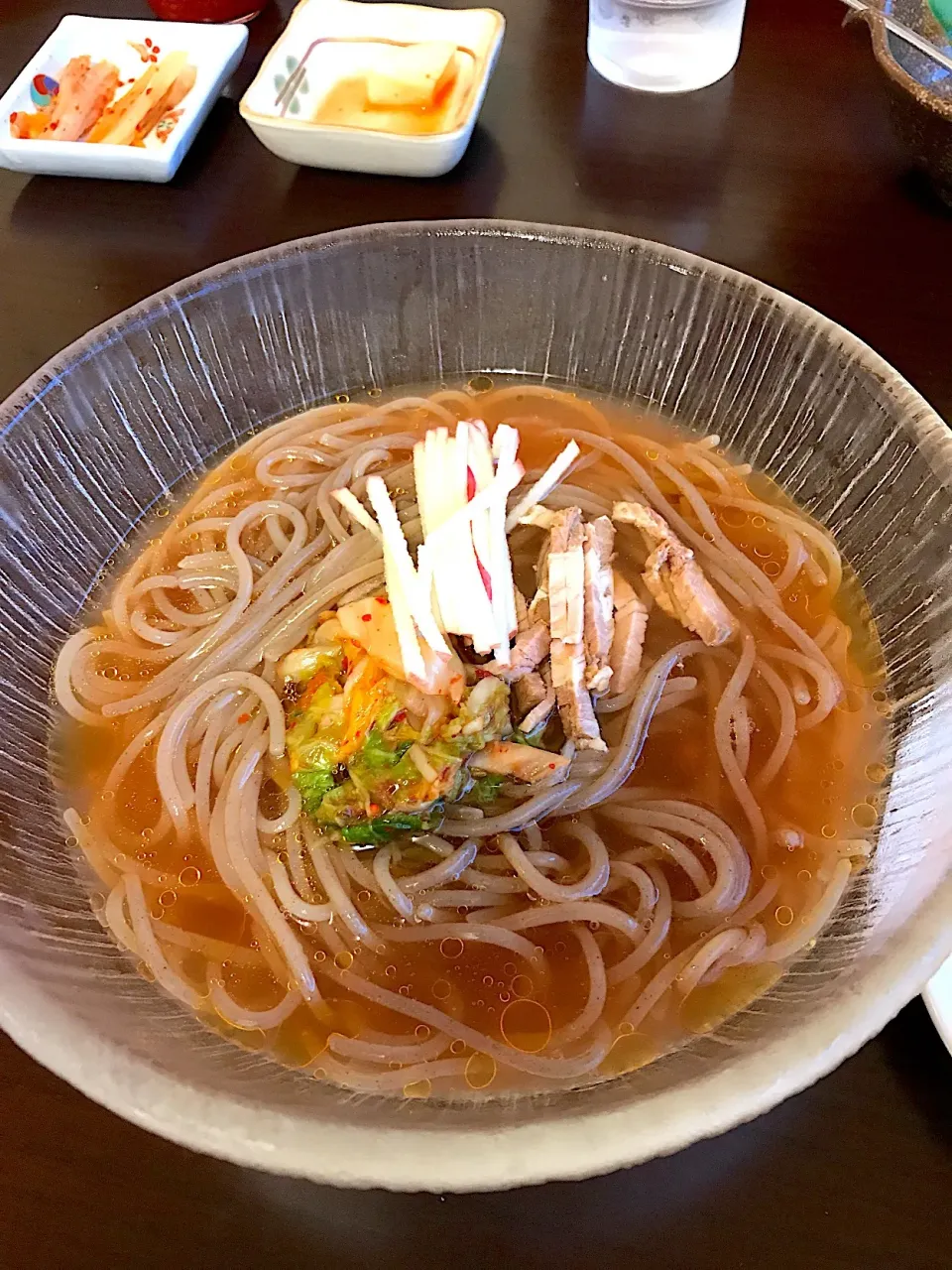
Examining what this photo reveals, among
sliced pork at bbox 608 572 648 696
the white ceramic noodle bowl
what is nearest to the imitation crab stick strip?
sliced pork at bbox 608 572 648 696

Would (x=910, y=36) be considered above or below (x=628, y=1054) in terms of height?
above

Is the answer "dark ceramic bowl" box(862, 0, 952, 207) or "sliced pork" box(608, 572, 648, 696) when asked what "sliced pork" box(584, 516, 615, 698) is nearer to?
"sliced pork" box(608, 572, 648, 696)

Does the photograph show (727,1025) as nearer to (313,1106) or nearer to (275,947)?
(313,1106)

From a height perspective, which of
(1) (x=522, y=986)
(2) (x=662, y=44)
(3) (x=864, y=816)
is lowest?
(3) (x=864, y=816)

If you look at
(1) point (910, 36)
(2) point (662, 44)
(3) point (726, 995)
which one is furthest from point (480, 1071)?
(2) point (662, 44)

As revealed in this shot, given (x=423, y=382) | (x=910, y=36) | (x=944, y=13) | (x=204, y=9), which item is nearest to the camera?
(x=423, y=382)

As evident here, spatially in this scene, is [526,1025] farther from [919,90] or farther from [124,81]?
[124,81]

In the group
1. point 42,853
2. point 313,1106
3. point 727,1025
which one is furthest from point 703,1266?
point 42,853
